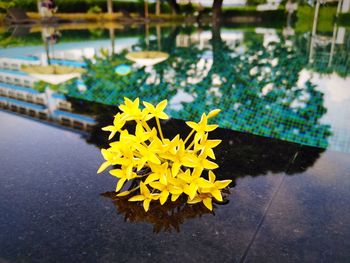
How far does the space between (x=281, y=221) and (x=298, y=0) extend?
39577 mm

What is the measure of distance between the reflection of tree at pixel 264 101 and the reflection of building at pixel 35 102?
1.39m

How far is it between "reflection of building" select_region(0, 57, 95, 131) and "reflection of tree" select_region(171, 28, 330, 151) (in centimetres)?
139

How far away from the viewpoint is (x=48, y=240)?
1.67 metres

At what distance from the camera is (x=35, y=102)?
14.3 feet

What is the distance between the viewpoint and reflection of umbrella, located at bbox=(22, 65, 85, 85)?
18.9 feet

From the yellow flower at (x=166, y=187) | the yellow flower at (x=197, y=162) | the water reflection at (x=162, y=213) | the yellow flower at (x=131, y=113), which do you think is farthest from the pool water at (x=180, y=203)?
the yellow flower at (x=131, y=113)

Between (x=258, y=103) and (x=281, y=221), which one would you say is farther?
(x=258, y=103)

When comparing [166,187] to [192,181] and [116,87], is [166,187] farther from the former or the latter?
[116,87]

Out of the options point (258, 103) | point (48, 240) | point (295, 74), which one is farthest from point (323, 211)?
point (295, 74)

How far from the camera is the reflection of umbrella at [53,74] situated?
577 cm

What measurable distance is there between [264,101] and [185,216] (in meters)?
3.54

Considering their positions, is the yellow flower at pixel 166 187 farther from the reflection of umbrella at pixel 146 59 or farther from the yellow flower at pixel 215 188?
the reflection of umbrella at pixel 146 59

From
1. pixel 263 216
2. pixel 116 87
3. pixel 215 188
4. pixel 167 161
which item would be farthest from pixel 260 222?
pixel 116 87

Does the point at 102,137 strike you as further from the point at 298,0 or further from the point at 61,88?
the point at 298,0
